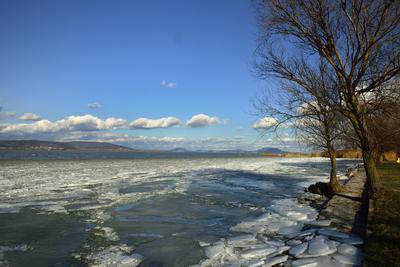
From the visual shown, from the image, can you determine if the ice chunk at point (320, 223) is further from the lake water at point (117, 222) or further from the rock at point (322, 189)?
the rock at point (322, 189)

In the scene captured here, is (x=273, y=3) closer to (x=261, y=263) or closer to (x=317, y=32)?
(x=317, y=32)

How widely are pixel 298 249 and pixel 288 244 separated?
52 centimetres

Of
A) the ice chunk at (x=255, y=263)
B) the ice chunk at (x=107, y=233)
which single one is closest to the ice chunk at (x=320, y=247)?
the ice chunk at (x=255, y=263)

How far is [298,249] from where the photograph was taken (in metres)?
6.07

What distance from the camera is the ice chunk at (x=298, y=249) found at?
5864mm

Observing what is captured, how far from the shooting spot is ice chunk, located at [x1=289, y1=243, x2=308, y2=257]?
586 centimetres

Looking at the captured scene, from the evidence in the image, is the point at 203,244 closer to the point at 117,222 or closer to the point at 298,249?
the point at 298,249

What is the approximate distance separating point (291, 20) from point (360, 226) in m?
5.76

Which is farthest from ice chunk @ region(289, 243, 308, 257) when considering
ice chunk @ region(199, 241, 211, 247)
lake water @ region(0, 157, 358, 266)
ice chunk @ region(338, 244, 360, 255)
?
ice chunk @ region(199, 241, 211, 247)

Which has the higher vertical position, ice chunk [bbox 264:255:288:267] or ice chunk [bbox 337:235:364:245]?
ice chunk [bbox 337:235:364:245]

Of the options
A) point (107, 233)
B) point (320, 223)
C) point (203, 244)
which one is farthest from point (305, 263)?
point (107, 233)

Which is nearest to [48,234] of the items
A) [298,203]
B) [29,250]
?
[29,250]

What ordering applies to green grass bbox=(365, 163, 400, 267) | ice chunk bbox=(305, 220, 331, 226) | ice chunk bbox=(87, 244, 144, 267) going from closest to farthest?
green grass bbox=(365, 163, 400, 267), ice chunk bbox=(87, 244, 144, 267), ice chunk bbox=(305, 220, 331, 226)

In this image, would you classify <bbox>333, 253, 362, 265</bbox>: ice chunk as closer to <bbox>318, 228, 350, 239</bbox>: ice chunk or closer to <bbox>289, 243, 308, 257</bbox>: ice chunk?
<bbox>289, 243, 308, 257</bbox>: ice chunk
